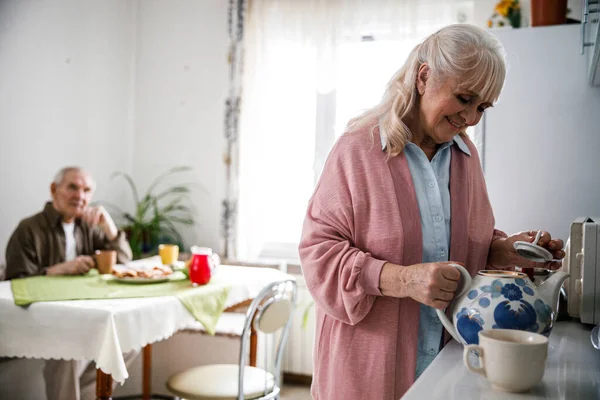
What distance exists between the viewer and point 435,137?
1271 millimetres

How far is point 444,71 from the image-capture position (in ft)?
3.90

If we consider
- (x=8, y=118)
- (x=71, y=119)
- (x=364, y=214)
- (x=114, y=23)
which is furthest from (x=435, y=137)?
(x=114, y=23)

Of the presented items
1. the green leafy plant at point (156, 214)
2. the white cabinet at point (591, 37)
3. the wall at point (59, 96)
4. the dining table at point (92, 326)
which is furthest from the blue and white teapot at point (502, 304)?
the green leafy plant at point (156, 214)

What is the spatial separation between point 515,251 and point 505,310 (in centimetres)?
38

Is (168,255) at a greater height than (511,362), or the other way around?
(511,362)

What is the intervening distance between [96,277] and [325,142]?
5.49 ft

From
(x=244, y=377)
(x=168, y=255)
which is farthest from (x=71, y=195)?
(x=244, y=377)

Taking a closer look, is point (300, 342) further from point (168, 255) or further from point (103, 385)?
point (103, 385)

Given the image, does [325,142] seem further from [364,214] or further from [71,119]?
[364,214]

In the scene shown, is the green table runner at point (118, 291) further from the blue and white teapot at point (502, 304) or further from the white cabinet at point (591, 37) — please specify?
the white cabinet at point (591, 37)

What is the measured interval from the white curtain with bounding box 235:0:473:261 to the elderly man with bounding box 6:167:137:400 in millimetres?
1019

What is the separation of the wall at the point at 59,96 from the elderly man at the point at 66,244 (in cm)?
48

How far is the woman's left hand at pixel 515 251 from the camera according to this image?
1236mm

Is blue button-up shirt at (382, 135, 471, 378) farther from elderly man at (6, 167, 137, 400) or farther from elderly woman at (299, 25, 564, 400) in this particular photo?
elderly man at (6, 167, 137, 400)
